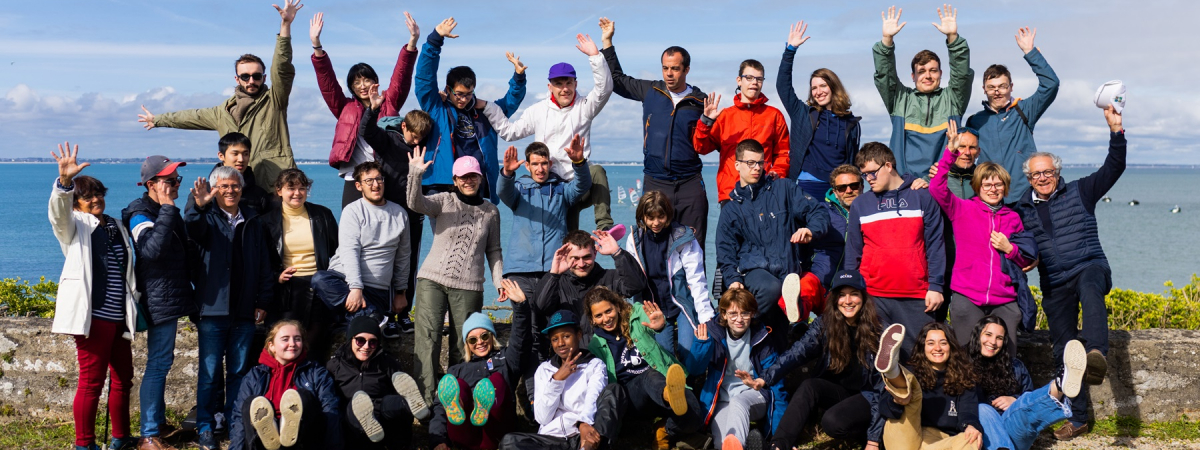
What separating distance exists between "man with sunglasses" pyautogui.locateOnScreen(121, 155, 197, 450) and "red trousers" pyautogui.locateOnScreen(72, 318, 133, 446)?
0.45 feet

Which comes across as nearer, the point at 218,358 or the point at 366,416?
the point at 366,416

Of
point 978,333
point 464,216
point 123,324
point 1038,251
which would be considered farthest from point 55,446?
point 1038,251

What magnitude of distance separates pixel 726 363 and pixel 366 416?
7.93 feet

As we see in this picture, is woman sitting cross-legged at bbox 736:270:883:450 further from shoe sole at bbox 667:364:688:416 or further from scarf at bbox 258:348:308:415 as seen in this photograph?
scarf at bbox 258:348:308:415

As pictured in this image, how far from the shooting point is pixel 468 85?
24.5 feet

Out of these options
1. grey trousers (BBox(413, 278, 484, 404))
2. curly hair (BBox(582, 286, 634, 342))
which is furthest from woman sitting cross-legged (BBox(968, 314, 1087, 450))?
grey trousers (BBox(413, 278, 484, 404))

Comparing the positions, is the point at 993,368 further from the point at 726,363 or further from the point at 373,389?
the point at 373,389

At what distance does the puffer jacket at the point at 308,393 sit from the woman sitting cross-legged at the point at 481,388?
25.7 inches

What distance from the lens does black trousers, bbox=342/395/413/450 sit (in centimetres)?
586

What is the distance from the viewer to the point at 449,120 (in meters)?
7.39

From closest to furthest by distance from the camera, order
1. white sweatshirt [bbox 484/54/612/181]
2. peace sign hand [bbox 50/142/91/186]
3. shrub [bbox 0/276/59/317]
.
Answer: peace sign hand [bbox 50/142/91/186] < white sweatshirt [bbox 484/54/612/181] < shrub [bbox 0/276/59/317]

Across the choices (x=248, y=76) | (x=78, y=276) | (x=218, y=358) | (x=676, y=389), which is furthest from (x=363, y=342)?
(x=248, y=76)

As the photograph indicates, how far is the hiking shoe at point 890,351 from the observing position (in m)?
5.34

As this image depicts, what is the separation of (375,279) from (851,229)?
11.2 ft
